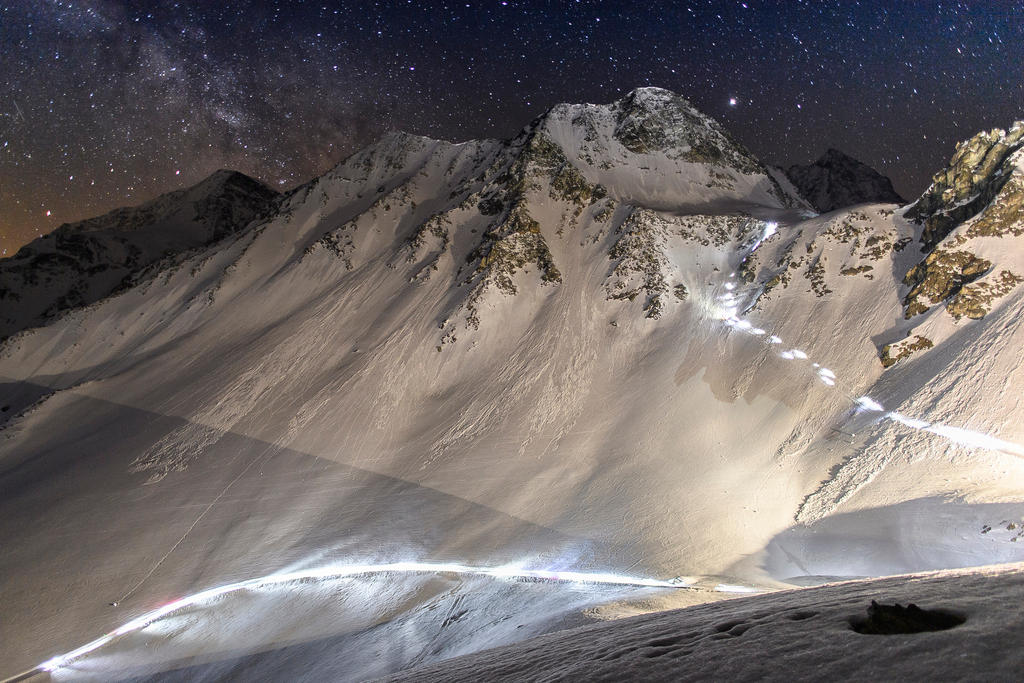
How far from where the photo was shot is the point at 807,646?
3.52 meters

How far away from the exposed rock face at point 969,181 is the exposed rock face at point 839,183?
193 ft

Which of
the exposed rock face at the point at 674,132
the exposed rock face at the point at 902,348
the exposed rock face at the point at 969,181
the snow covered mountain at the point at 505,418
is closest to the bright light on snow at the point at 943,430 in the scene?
the snow covered mountain at the point at 505,418

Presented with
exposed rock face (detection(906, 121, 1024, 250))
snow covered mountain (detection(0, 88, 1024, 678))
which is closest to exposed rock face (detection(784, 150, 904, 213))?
snow covered mountain (detection(0, 88, 1024, 678))

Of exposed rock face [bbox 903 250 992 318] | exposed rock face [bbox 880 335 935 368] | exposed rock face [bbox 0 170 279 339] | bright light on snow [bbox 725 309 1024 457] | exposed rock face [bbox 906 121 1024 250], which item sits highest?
exposed rock face [bbox 0 170 279 339]

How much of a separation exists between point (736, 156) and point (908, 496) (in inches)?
2100

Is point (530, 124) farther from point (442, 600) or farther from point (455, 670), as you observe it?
point (455, 670)

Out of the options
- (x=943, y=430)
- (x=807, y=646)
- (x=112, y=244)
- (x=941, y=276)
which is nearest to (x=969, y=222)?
(x=941, y=276)

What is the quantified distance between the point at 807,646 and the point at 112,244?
126 m

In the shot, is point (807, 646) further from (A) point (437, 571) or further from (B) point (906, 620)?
(A) point (437, 571)

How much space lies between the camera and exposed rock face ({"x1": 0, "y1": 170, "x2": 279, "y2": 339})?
295ft

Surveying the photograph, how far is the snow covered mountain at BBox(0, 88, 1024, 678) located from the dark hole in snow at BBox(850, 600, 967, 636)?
841 cm

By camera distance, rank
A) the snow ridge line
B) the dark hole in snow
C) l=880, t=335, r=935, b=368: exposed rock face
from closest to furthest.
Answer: the dark hole in snow < the snow ridge line < l=880, t=335, r=935, b=368: exposed rock face

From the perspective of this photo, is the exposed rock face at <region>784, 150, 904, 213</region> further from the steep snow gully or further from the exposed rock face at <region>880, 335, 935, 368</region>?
the steep snow gully

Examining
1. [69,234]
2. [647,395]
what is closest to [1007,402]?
[647,395]
